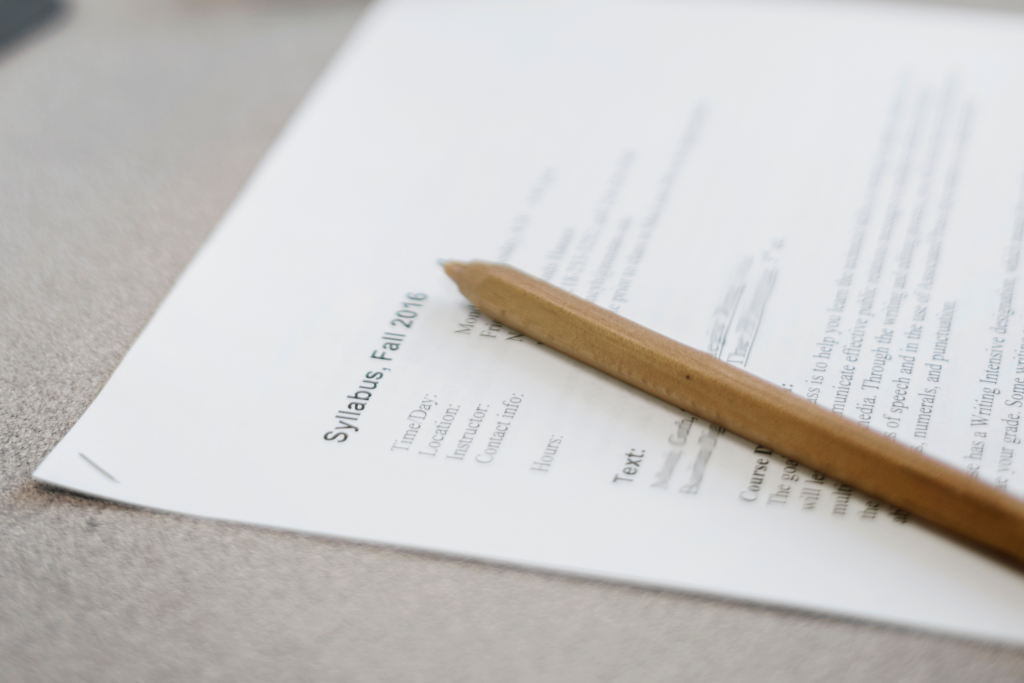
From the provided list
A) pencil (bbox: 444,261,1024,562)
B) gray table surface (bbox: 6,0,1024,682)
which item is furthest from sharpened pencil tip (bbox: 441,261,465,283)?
gray table surface (bbox: 6,0,1024,682)

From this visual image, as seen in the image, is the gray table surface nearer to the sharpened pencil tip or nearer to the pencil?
the pencil

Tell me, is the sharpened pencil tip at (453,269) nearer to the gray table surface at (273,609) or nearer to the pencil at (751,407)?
the pencil at (751,407)

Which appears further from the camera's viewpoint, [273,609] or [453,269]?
[453,269]

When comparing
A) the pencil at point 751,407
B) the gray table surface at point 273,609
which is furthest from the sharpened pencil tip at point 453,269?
the gray table surface at point 273,609

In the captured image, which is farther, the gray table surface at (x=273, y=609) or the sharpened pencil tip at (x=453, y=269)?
the sharpened pencil tip at (x=453, y=269)

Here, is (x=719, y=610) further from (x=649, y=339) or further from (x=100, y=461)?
(x=100, y=461)

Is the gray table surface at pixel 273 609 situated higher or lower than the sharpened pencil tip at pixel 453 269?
lower

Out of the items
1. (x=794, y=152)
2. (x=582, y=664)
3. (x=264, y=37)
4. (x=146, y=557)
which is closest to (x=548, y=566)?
(x=582, y=664)

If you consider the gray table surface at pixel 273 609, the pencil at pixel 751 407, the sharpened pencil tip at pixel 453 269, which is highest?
the pencil at pixel 751 407
